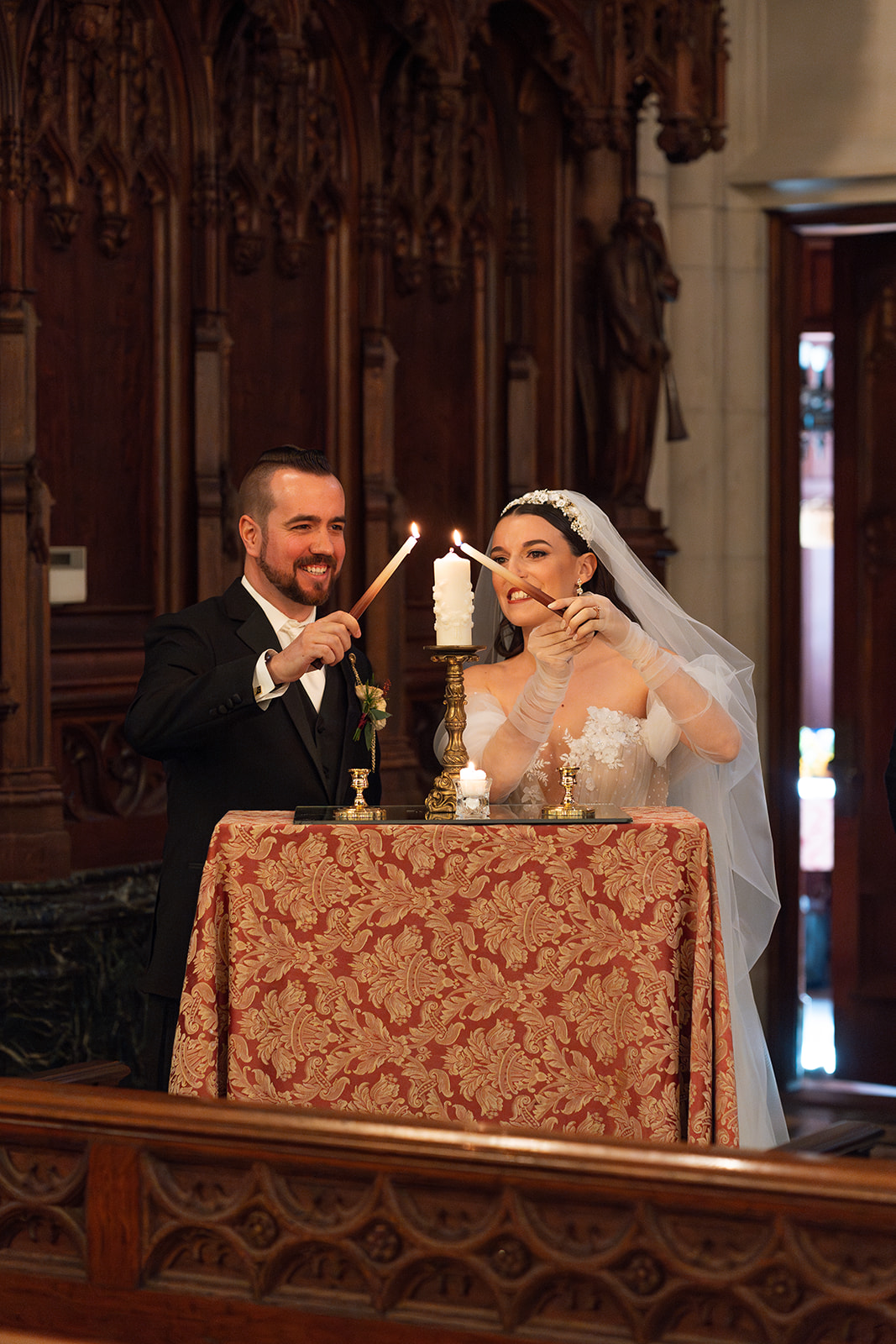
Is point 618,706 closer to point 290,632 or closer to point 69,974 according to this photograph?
point 290,632

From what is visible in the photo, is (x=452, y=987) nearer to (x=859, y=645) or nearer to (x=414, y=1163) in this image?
(x=414, y=1163)

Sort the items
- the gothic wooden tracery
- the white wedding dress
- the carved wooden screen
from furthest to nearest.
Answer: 1. the carved wooden screen
2. the gothic wooden tracery
3. the white wedding dress

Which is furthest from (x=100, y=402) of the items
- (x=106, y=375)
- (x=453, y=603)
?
(x=453, y=603)

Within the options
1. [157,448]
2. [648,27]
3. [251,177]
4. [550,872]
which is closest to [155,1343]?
[550,872]

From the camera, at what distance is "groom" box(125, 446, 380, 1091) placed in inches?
122

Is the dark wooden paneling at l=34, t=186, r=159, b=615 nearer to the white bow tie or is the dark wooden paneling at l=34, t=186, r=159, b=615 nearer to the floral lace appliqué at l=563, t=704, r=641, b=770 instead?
the white bow tie

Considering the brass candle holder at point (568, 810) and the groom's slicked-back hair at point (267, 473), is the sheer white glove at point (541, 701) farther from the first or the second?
the groom's slicked-back hair at point (267, 473)

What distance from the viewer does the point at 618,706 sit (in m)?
3.47

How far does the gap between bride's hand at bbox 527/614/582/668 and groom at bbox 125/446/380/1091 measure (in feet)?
1.19

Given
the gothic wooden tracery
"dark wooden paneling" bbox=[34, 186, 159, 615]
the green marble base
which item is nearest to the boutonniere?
the green marble base

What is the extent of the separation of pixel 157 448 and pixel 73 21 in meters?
1.23

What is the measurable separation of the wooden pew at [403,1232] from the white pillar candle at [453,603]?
785mm

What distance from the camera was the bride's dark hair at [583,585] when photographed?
346 cm

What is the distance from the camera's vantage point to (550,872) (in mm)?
2756
